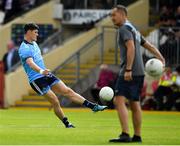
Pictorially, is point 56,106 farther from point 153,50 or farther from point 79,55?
point 79,55

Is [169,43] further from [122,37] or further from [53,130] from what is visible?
[122,37]

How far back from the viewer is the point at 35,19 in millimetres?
38781

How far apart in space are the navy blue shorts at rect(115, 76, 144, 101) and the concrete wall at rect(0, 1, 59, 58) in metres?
22.5

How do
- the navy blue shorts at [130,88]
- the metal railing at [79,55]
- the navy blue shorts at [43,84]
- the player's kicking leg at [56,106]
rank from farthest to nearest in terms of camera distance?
the metal railing at [79,55] → the navy blue shorts at [43,84] → the player's kicking leg at [56,106] → the navy blue shorts at [130,88]

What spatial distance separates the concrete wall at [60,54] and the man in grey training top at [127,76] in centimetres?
1729

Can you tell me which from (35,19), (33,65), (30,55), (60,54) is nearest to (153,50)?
(33,65)

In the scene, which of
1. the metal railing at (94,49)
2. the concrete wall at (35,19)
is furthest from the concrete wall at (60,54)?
the concrete wall at (35,19)

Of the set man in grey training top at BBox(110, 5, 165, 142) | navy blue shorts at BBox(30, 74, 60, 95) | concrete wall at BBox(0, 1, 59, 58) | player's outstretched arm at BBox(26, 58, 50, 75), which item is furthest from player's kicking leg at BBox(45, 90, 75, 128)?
concrete wall at BBox(0, 1, 59, 58)

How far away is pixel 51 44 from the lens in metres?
36.6

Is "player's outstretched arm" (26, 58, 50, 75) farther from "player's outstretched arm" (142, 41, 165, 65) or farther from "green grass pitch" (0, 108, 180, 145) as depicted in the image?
"player's outstretched arm" (142, 41, 165, 65)

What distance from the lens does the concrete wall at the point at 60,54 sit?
111 ft

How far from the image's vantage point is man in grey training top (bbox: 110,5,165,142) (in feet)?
52.3

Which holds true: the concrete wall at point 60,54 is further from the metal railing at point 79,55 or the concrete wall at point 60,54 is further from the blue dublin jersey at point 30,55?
the blue dublin jersey at point 30,55

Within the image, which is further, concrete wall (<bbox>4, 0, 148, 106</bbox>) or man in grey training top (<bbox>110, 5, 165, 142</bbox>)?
concrete wall (<bbox>4, 0, 148, 106</bbox>)
